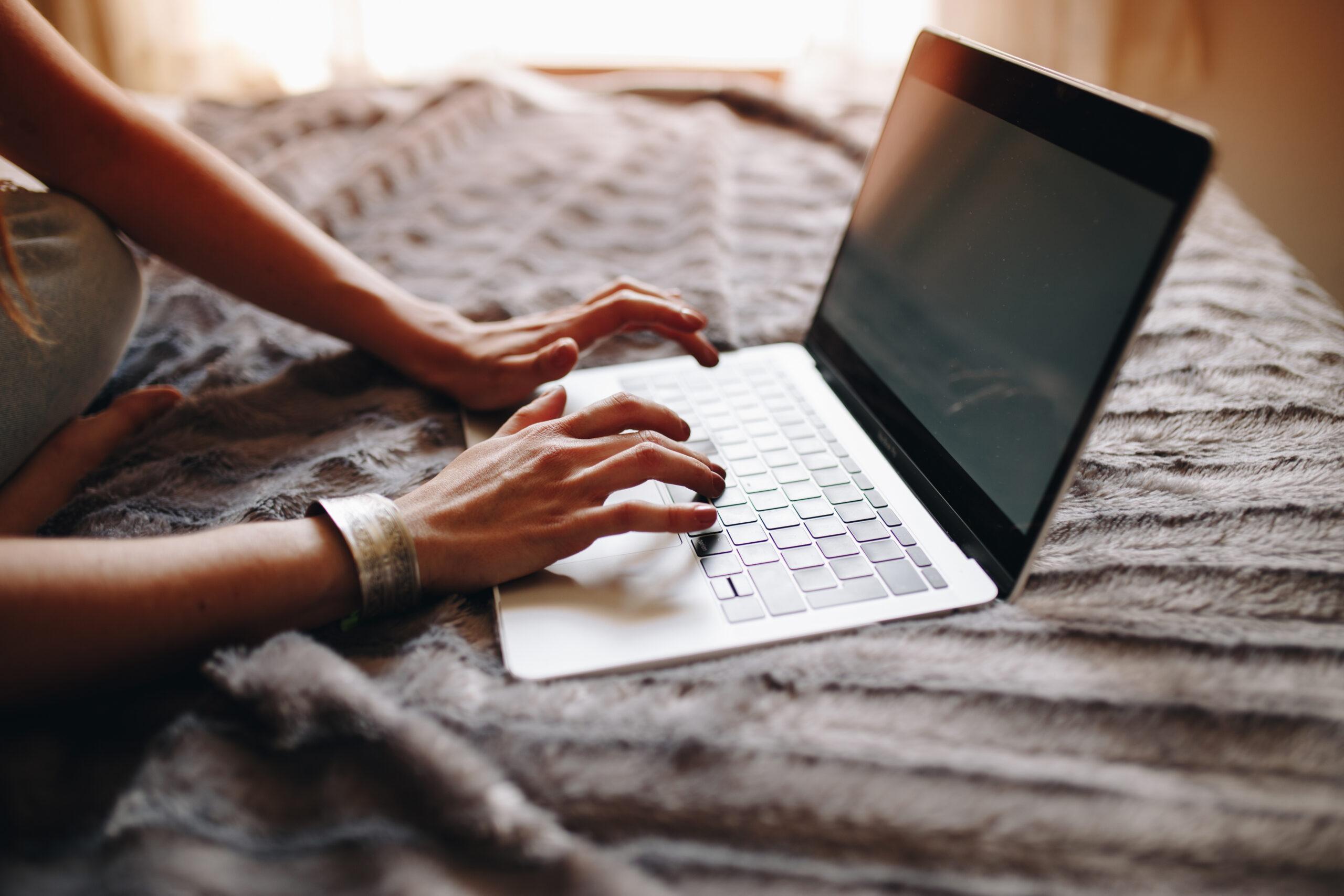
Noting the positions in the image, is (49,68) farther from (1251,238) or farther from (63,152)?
(1251,238)

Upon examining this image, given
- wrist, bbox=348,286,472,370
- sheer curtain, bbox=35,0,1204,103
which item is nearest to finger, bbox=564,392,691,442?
wrist, bbox=348,286,472,370

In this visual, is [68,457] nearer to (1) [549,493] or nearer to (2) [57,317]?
(2) [57,317]

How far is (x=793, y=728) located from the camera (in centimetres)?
49

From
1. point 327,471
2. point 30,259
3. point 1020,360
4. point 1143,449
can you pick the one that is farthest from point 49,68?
point 1143,449

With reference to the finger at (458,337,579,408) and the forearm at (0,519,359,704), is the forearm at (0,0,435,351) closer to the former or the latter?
the finger at (458,337,579,408)

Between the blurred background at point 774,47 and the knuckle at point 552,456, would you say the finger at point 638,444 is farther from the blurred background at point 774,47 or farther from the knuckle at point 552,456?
the blurred background at point 774,47

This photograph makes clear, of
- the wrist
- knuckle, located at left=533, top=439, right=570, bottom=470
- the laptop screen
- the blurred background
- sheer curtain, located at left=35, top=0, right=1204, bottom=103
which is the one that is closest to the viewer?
the laptop screen

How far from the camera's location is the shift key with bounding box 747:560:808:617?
582 mm

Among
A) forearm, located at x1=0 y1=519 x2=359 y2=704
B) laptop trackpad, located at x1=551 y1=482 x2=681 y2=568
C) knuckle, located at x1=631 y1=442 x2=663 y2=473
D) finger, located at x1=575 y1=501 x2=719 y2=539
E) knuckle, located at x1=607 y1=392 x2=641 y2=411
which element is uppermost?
knuckle, located at x1=607 y1=392 x2=641 y2=411

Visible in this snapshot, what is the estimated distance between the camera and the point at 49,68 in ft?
2.60

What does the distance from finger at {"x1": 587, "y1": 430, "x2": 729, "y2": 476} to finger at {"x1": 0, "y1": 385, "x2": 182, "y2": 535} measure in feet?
1.50

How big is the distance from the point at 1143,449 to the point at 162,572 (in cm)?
76

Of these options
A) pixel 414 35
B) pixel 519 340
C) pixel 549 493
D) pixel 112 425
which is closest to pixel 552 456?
pixel 549 493

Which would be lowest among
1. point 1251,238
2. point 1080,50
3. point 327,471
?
point 327,471
